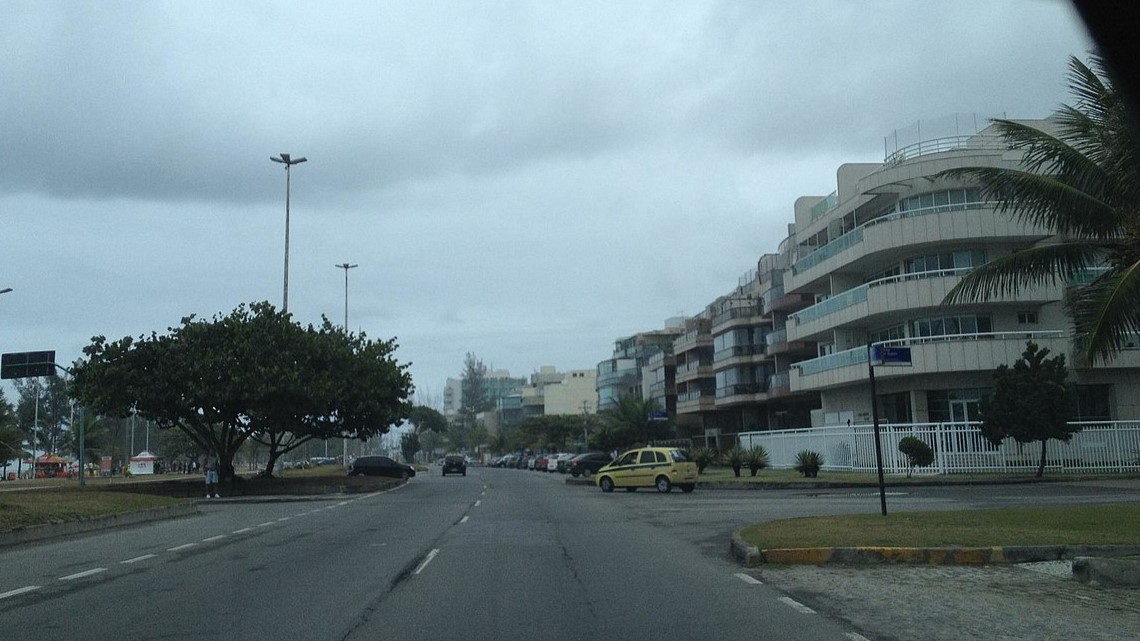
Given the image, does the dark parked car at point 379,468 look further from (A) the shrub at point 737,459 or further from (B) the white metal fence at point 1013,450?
(B) the white metal fence at point 1013,450

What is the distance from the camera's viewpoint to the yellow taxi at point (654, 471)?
113 ft

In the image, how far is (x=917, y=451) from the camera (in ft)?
116

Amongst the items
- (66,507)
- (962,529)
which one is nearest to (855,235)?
(962,529)

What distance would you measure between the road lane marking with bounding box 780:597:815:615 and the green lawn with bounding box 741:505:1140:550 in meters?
3.31

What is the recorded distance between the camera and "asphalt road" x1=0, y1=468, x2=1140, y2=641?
9039 millimetres

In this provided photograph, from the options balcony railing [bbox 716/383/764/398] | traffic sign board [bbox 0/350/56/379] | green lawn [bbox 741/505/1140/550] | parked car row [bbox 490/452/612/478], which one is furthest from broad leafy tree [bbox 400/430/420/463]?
green lawn [bbox 741/505/1140/550]

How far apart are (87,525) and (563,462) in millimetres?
46825

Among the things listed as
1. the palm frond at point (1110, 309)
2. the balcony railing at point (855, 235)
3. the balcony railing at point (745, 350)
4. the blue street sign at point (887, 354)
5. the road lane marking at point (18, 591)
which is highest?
the balcony railing at point (855, 235)

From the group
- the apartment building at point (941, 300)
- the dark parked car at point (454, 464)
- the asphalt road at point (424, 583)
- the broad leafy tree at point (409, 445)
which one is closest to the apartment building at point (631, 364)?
the broad leafy tree at point (409, 445)

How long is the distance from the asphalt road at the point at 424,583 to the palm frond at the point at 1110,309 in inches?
209

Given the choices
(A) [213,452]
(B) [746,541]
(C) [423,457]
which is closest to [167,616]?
(B) [746,541]

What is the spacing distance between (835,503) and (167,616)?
18.6 metres

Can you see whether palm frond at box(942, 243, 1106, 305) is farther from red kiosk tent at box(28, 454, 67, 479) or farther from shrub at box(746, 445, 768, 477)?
red kiosk tent at box(28, 454, 67, 479)

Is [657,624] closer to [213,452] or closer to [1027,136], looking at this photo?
[1027,136]
